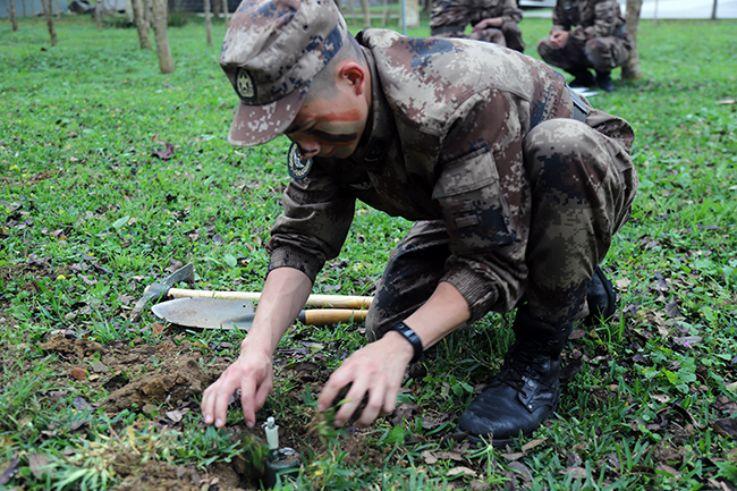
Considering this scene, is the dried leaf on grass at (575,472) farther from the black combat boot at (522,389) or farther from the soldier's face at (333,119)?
the soldier's face at (333,119)

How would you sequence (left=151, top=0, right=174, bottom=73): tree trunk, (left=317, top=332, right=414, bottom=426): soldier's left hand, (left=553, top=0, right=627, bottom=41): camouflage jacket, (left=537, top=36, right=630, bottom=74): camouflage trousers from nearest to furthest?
(left=317, top=332, right=414, bottom=426): soldier's left hand < (left=537, top=36, right=630, bottom=74): camouflage trousers < (left=553, top=0, right=627, bottom=41): camouflage jacket < (left=151, top=0, right=174, bottom=73): tree trunk

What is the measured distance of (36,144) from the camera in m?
5.94

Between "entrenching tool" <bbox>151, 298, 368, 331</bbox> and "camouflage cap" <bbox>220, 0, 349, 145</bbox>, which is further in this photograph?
"entrenching tool" <bbox>151, 298, 368, 331</bbox>

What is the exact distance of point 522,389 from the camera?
2477 mm

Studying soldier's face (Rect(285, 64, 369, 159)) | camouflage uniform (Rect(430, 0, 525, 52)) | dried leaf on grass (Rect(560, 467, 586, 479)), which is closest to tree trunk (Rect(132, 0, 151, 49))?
camouflage uniform (Rect(430, 0, 525, 52))

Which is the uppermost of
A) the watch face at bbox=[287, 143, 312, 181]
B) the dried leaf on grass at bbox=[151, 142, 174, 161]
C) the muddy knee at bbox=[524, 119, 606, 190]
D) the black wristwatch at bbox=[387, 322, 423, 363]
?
the muddy knee at bbox=[524, 119, 606, 190]

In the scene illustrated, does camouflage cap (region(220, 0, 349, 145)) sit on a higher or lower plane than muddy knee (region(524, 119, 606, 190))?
higher

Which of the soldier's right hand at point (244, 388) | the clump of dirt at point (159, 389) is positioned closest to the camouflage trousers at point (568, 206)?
the soldier's right hand at point (244, 388)

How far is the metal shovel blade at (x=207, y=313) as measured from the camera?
3064 mm

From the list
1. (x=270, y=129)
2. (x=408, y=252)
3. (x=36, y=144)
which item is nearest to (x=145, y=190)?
(x=36, y=144)

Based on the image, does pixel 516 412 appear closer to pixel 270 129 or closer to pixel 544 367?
pixel 544 367

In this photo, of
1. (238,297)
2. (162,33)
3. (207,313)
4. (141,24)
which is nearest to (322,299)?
(238,297)

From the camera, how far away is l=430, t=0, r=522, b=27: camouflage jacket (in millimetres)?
8695

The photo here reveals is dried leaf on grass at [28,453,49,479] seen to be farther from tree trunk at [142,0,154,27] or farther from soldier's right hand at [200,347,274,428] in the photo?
tree trunk at [142,0,154,27]
